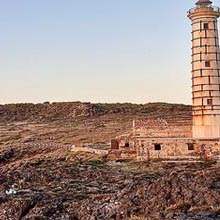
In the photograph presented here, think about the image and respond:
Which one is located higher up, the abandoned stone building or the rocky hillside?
the abandoned stone building

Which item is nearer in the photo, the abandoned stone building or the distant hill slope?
the abandoned stone building

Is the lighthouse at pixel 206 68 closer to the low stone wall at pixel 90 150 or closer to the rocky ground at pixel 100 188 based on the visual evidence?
the rocky ground at pixel 100 188

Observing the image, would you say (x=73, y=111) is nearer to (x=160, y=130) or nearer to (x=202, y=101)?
(x=160, y=130)

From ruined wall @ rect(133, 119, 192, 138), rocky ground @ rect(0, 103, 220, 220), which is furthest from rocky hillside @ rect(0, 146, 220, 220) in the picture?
ruined wall @ rect(133, 119, 192, 138)

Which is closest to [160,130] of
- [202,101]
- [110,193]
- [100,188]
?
[202,101]

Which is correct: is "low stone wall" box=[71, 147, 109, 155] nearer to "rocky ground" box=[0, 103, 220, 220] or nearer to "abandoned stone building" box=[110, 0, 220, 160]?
"rocky ground" box=[0, 103, 220, 220]

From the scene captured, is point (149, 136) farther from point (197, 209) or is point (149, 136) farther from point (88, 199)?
point (197, 209)

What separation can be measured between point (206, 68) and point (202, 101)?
2.30m

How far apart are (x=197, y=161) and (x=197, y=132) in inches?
95.0

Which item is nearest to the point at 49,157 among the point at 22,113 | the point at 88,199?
the point at 88,199

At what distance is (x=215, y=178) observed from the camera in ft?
80.8

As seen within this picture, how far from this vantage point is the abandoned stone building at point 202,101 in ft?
119

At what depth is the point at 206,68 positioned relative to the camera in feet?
120

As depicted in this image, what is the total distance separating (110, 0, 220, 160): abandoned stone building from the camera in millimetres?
36344
